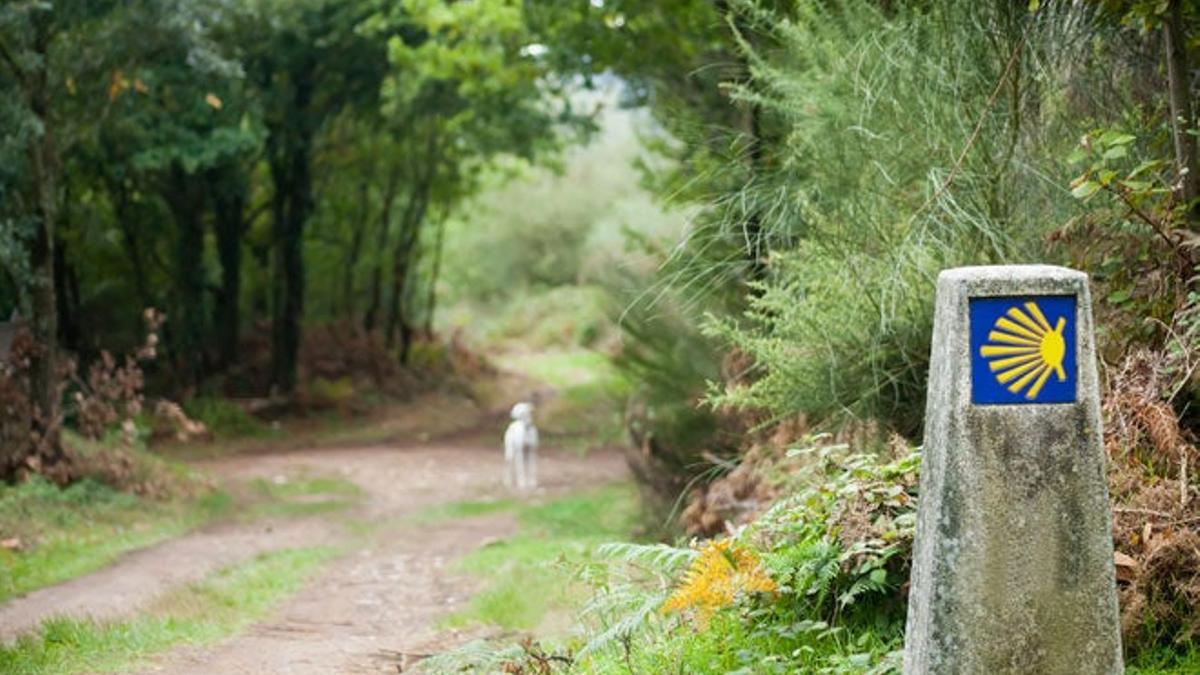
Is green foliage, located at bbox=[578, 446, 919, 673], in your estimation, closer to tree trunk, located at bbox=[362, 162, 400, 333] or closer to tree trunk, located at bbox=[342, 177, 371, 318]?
tree trunk, located at bbox=[362, 162, 400, 333]

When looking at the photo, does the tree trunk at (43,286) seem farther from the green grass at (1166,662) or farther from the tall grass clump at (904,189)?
the green grass at (1166,662)

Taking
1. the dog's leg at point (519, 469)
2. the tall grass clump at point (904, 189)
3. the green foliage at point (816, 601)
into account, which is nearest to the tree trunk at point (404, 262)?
the dog's leg at point (519, 469)

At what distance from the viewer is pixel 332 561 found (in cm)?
1401

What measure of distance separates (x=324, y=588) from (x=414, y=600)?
1.03m

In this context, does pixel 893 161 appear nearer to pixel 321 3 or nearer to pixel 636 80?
pixel 636 80

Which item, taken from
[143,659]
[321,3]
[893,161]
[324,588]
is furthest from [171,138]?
[893,161]

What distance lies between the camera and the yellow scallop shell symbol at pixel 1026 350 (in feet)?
15.8

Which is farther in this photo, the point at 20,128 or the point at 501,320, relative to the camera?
the point at 501,320

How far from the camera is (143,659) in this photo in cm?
859

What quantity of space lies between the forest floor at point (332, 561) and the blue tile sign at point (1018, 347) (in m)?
4.75

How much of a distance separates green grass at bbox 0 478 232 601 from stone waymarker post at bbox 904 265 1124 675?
841 centimetres

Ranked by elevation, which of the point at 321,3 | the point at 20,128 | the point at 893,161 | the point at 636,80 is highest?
the point at 321,3

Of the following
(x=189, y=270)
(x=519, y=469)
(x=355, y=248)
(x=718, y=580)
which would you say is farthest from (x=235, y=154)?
(x=718, y=580)

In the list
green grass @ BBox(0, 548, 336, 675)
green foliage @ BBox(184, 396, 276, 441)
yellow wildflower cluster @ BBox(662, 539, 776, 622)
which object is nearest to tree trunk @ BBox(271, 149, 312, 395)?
green foliage @ BBox(184, 396, 276, 441)
